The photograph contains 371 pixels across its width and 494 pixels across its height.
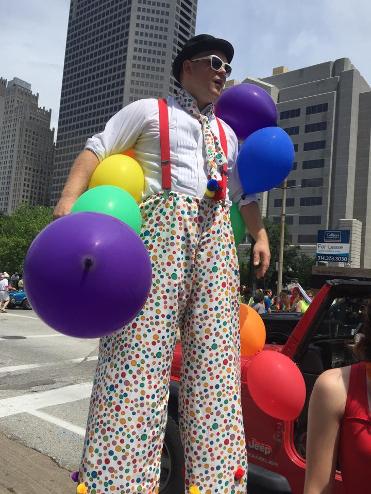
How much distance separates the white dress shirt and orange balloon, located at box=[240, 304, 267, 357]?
0.82 meters

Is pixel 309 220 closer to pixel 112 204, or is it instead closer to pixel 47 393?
pixel 47 393

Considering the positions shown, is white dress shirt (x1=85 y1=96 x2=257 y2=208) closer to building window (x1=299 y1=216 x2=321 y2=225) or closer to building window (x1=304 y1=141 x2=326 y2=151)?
building window (x1=299 y1=216 x2=321 y2=225)

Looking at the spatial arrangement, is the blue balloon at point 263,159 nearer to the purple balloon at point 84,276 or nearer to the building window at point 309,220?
the purple balloon at point 84,276

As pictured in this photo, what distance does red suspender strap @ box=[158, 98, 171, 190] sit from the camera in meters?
1.85

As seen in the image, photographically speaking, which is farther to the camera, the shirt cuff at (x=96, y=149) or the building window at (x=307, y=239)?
the building window at (x=307, y=239)

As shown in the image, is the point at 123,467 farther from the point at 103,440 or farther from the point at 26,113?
the point at 26,113

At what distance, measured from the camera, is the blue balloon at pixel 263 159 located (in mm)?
2145

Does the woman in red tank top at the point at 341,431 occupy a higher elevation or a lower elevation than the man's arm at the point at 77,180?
lower

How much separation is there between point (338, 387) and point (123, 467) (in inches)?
31.2

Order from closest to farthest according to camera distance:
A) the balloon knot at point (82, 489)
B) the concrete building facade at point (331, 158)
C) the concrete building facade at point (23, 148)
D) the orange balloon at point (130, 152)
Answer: the balloon knot at point (82, 489) < the orange balloon at point (130, 152) < the concrete building facade at point (331, 158) < the concrete building facade at point (23, 148)

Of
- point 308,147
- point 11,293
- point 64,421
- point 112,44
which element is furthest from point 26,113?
point 64,421

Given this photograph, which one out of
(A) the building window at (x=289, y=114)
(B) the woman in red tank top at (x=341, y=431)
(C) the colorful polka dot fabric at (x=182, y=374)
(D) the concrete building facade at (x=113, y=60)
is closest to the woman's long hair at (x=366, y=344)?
(B) the woman in red tank top at (x=341, y=431)

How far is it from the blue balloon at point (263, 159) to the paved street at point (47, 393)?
2.27 meters

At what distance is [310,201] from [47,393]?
8473 centimetres
